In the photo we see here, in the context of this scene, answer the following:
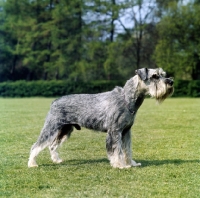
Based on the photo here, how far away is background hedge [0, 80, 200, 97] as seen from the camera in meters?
54.4

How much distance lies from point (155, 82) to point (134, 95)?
1.91 ft

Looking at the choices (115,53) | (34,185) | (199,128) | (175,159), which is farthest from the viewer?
(115,53)

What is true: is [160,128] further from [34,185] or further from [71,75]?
[71,75]

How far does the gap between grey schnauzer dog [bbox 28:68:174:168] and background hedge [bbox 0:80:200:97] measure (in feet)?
152

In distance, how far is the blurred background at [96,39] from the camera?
6122 cm

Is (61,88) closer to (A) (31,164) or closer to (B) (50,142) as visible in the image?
(B) (50,142)

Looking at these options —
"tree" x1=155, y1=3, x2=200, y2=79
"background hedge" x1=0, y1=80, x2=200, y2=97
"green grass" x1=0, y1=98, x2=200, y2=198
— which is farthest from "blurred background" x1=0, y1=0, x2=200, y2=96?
"green grass" x1=0, y1=98, x2=200, y2=198

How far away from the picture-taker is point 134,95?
337 inches

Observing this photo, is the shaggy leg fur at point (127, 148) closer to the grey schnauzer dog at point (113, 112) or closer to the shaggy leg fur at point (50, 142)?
the grey schnauzer dog at point (113, 112)

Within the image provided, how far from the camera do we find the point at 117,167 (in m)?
8.37

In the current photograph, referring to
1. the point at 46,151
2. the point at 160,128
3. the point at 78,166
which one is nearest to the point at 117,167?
the point at 78,166

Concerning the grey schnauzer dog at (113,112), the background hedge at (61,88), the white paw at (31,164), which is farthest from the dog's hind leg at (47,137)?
the background hedge at (61,88)

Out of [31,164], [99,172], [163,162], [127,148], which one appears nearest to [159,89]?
[127,148]

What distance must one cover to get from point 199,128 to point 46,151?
7898mm
